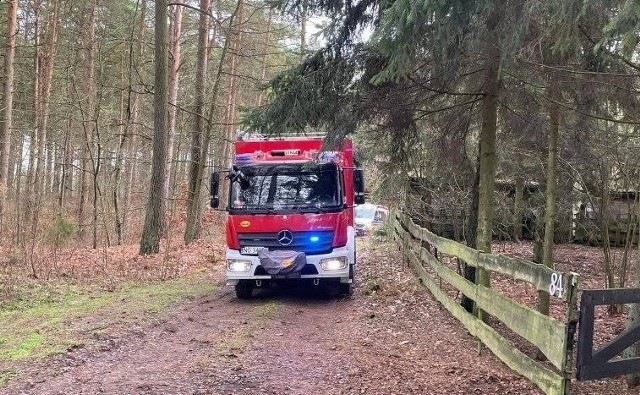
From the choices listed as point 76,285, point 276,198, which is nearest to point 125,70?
point 76,285

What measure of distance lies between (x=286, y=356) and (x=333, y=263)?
3370 millimetres

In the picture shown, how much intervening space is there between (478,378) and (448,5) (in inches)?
153

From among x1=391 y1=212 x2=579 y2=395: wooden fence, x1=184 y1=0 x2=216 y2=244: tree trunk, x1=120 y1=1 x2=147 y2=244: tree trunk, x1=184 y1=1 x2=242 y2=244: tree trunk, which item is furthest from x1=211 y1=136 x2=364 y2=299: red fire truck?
x1=120 y1=1 x2=147 y2=244: tree trunk

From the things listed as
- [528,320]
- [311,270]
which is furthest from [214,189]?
[528,320]

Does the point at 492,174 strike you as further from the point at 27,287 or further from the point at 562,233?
the point at 562,233

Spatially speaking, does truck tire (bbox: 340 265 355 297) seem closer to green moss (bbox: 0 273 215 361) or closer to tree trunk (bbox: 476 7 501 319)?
green moss (bbox: 0 273 215 361)

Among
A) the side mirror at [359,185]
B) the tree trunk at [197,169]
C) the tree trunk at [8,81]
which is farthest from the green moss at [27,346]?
the tree trunk at [197,169]

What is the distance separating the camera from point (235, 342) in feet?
23.6

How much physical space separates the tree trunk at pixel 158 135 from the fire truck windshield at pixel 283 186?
18.2 feet

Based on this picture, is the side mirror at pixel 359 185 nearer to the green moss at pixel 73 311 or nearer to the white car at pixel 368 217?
the green moss at pixel 73 311

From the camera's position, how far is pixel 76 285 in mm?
11234

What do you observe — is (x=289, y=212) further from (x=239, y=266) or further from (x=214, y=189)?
(x=214, y=189)

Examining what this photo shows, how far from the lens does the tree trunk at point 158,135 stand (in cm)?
1490

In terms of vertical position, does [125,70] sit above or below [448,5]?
above
